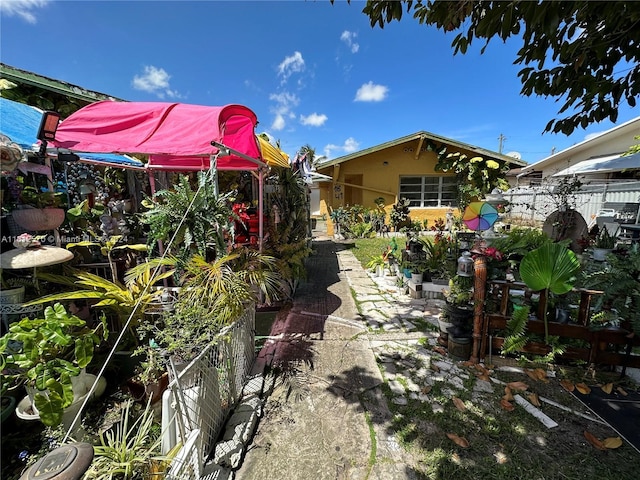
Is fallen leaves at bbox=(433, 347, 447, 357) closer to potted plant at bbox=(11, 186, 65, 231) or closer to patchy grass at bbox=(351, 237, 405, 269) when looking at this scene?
patchy grass at bbox=(351, 237, 405, 269)

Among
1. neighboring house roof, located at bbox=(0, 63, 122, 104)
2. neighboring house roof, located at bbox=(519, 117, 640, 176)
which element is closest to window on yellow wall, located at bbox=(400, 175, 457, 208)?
neighboring house roof, located at bbox=(519, 117, 640, 176)

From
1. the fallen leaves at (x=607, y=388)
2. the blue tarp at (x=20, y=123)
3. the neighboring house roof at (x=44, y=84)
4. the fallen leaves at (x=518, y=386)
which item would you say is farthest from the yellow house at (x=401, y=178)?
the fallen leaves at (x=607, y=388)

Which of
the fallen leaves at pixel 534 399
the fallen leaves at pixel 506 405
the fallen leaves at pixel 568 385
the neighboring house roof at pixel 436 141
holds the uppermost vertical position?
the neighboring house roof at pixel 436 141

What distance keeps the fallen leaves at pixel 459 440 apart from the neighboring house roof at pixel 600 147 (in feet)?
37.6

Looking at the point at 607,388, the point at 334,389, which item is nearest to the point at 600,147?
the point at 607,388

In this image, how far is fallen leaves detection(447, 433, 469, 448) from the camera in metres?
2.08

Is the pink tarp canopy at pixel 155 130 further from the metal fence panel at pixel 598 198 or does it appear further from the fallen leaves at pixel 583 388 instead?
the metal fence panel at pixel 598 198

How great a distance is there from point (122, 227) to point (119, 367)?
271cm

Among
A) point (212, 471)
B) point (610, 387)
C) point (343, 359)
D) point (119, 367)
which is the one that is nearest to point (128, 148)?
point (119, 367)

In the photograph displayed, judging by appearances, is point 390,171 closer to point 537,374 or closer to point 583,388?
point 537,374

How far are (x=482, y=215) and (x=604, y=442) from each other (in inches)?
98.0

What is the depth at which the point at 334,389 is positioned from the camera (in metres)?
2.73

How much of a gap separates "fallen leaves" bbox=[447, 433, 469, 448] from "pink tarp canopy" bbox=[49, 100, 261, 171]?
10.3 feet

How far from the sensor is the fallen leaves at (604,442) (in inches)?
81.0
